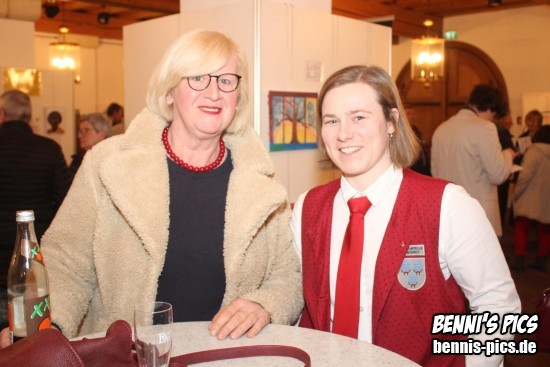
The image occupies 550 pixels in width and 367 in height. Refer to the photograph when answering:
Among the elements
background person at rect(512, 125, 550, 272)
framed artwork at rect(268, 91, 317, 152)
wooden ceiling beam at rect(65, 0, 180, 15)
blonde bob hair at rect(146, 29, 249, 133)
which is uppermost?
wooden ceiling beam at rect(65, 0, 180, 15)

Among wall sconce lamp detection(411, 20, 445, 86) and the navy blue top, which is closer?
the navy blue top

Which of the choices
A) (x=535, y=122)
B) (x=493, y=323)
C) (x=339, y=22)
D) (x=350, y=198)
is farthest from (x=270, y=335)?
(x=535, y=122)

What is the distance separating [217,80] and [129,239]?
0.59 m

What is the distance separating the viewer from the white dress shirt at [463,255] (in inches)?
66.8

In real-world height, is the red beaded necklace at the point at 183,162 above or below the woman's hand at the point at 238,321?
above

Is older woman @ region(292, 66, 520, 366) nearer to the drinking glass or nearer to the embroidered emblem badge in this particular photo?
the embroidered emblem badge

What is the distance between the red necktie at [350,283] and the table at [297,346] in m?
0.20

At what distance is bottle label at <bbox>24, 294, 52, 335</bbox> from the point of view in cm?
143

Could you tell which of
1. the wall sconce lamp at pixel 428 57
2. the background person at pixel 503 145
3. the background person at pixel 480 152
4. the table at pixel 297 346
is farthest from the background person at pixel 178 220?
the wall sconce lamp at pixel 428 57

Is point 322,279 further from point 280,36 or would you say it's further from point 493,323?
point 280,36

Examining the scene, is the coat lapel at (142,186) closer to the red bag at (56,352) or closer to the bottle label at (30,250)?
the bottle label at (30,250)

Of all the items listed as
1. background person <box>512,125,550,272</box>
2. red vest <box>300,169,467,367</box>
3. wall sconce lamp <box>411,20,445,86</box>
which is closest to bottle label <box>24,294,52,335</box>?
red vest <box>300,169,467,367</box>

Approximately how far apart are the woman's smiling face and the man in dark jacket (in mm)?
2675

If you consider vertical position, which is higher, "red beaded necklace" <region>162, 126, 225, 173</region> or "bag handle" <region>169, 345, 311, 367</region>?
"red beaded necklace" <region>162, 126, 225, 173</region>
